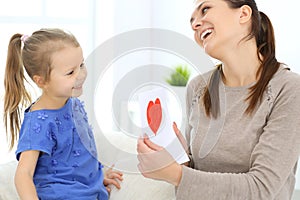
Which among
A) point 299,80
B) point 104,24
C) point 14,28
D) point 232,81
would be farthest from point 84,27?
point 299,80

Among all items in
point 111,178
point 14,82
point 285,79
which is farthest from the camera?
point 111,178

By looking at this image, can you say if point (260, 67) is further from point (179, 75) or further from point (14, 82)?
point (14, 82)

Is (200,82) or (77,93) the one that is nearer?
(77,93)

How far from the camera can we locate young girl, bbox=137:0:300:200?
1.16 m

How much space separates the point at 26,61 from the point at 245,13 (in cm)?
57

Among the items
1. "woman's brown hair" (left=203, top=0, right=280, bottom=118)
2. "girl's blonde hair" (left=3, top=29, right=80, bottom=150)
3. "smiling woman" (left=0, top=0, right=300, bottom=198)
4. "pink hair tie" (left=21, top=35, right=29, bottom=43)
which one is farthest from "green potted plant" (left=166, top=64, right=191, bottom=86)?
"smiling woman" (left=0, top=0, right=300, bottom=198)

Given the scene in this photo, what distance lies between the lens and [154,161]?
106cm

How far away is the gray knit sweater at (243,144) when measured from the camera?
1160 mm

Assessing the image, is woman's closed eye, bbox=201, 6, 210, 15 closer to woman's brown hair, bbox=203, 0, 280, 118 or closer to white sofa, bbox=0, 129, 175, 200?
woman's brown hair, bbox=203, 0, 280, 118

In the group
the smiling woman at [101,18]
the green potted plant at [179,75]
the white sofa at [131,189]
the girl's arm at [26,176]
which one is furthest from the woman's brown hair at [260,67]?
the smiling woman at [101,18]

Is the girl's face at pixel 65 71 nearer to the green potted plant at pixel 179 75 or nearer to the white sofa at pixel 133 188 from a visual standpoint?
the green potted plant at pixel 179 75

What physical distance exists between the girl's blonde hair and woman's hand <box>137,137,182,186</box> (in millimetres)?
354

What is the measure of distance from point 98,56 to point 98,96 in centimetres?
10

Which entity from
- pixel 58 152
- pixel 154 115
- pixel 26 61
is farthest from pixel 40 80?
pixel 154 115
